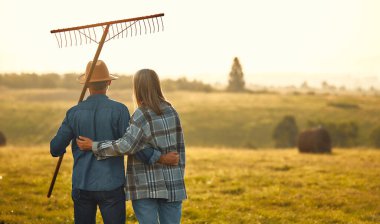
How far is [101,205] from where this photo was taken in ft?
22.1

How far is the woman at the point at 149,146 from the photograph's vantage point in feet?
21.6

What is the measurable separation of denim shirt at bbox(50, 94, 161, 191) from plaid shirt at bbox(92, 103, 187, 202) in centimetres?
15

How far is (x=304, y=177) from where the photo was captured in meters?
19.3

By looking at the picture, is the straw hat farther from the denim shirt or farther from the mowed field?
the mowed field

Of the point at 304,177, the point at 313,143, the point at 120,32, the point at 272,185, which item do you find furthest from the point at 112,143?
the point at 313,143

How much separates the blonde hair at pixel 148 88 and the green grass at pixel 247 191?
5801mm

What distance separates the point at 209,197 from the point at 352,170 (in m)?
8.33

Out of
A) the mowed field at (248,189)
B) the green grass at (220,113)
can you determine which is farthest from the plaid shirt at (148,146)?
the green grass at (220,113)

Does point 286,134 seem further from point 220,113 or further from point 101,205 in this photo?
point 101,205

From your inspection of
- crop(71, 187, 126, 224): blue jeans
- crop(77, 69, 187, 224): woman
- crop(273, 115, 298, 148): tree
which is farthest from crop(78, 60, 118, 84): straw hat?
crop(273, 115, 298, 148): tree

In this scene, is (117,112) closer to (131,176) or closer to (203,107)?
(131,176)

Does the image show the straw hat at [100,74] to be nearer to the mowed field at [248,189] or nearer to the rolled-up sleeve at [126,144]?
the rolled-up sleeve at [126,144]

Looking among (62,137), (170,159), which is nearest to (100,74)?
(62,137)

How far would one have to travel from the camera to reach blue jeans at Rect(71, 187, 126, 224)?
21.8ft
